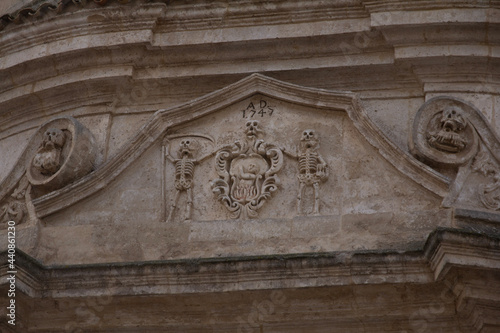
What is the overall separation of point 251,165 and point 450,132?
1.45 m

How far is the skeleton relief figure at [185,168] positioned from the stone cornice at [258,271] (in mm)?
691

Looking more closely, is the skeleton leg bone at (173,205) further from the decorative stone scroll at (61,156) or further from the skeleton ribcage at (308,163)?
the skeleton ribcage at (308,163)

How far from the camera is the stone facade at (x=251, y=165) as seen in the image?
784 centimetres

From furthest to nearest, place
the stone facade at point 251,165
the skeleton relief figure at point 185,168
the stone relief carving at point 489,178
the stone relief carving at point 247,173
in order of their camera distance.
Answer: the skeleton relief figure at point 185,168, the stone relief carving at point 247,173, the stone relief carving at point 489,178, the stone facade at point 251,165

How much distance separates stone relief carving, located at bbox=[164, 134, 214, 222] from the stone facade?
0.01 meters

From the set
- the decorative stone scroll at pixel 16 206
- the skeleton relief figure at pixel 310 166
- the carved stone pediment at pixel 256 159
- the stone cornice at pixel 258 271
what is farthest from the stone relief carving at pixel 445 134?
the decorative stone scroll at pixel 16 206

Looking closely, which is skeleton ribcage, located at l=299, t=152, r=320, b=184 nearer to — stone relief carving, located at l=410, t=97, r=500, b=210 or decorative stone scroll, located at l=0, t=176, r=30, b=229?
stone relief carving, located at l=410, t=97, r=500, b=210

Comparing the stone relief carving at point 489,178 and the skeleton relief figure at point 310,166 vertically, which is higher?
the skeleton relief figure at point 310,166

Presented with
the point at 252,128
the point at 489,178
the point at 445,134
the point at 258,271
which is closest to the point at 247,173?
the point at 252,128

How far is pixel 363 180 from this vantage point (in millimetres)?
8461

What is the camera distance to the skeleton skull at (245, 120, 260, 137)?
344 inches

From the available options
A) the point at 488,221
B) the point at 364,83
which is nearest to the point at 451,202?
the point at 488,221

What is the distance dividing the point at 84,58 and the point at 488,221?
3.44 meters

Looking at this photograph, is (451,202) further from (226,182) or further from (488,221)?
(226,182)
